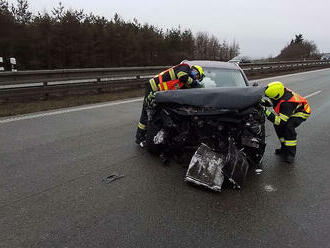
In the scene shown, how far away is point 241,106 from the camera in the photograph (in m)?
3.74

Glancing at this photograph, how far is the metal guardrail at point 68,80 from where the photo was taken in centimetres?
927

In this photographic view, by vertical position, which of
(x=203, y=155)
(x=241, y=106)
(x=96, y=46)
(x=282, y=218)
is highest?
(x=96, y=46)

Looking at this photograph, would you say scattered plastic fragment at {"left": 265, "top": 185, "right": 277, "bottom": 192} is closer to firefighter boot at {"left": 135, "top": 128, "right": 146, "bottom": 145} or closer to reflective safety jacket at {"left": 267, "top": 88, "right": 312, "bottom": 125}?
reflective safety jacket at {"left": 267, "top": 88, "right": 312, "bottom": 125}

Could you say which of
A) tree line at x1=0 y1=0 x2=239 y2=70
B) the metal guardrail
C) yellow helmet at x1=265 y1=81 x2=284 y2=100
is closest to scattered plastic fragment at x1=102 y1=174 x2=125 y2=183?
yellow helmet at x1=265 y1=81 x2=284 y2=100

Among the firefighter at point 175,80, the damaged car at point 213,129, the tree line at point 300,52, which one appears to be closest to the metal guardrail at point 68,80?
the firefighter at point 175,80

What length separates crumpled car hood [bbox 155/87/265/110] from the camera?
376 cm

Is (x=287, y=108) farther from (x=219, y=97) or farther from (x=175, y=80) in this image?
(x=175, y=80)

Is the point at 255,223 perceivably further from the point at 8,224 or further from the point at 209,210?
the point at 8,224

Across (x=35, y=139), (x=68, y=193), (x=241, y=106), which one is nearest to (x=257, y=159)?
(x=241, y=106)

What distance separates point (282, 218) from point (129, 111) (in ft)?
19.1

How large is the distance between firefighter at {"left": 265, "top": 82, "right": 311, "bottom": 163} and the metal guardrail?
7.65m

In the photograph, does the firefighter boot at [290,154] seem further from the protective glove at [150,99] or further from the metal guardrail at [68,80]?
the metal guardrail at [68,80]

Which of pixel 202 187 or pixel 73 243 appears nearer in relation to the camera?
pixel 73 243

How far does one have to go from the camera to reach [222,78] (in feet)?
19.5
